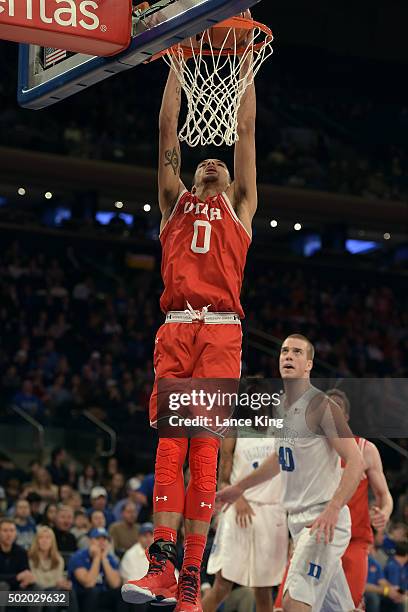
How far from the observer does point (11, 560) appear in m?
11.0

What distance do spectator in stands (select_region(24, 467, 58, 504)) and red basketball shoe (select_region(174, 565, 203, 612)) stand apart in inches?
313

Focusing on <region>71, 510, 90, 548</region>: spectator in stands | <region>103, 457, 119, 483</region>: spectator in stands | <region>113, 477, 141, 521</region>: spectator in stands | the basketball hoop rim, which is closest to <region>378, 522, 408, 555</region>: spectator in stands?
<region>113, 477, 141, 521</region>: spectator in stands

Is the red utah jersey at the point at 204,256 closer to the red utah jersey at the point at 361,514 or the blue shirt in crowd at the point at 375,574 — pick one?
the red utah jersey at the point at 361,514

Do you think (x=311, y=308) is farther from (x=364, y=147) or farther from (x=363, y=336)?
(x=364, y=147)

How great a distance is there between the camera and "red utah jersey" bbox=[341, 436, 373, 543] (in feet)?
29.6

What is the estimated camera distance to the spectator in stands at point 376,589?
36.7ft

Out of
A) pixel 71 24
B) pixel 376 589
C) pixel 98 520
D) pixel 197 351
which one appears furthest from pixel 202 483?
pixel 376 589

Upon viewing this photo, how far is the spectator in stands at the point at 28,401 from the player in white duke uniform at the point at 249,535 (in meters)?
7.78

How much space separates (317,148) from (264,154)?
1673 mm

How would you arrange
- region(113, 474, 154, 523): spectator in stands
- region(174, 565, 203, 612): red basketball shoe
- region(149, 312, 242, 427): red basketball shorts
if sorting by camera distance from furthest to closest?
region(113, 474, 154, 523): spectator in stands → region(149, 312, 242, 427): red basketball shorts → region(174, 565, 203, 612): red basketball shoe

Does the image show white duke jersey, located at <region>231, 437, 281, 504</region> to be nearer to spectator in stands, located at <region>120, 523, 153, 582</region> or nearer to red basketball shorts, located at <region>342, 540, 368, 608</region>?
red basketball shorts, located at <region>342, 540, 368, 608</region>

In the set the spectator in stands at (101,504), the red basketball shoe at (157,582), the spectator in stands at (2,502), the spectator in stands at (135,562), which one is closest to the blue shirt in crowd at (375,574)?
the spectator in stands at (135,562)

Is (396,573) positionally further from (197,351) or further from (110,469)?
(197,351)

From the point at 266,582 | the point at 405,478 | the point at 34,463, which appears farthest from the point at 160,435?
the point at 405,478
